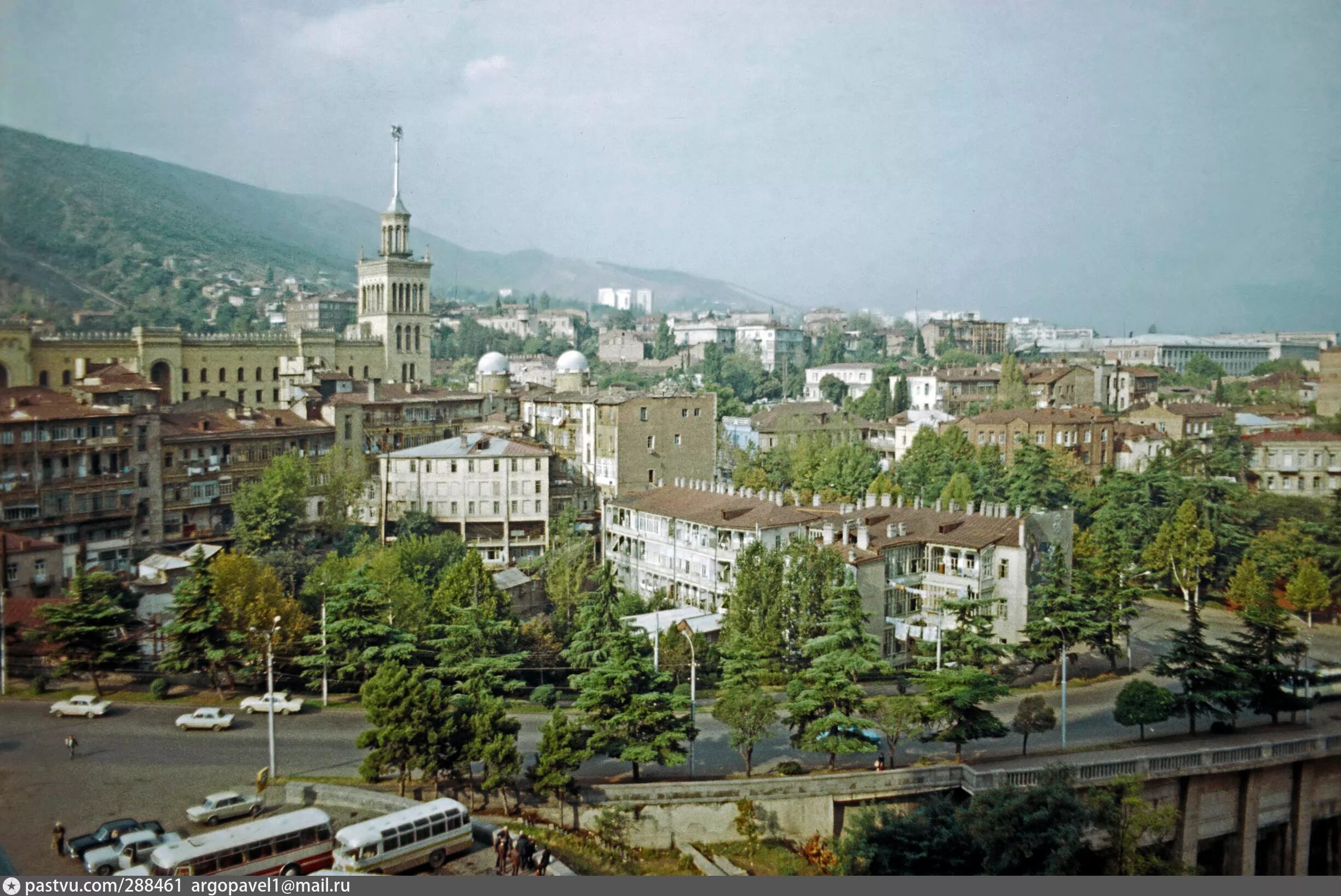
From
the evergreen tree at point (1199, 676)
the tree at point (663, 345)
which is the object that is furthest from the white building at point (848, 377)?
the evergreen tree at point (1199, 676)

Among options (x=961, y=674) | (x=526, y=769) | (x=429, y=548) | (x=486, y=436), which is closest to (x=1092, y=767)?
(x=961, y=674)

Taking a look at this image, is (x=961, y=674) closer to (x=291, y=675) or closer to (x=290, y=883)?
(x=290, y=883)

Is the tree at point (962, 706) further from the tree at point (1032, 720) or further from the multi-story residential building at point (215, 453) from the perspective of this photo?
the multi-story residential building at point (215, 453)

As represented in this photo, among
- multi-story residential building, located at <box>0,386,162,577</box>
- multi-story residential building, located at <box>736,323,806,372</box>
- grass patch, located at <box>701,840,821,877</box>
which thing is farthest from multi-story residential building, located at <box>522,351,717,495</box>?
multi-story residential building, located at <box>736,323,806,372</box>

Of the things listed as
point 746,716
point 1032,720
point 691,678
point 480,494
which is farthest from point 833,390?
point 746,716

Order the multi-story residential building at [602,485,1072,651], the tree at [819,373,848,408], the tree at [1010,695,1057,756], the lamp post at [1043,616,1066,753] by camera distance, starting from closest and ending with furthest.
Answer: the tree at [1010,695,1057,756]
the lamp post at [1043,616,1066,753]
the multi-story residential building at [602,485,1072,651]
the tree at [819,373,848,408]

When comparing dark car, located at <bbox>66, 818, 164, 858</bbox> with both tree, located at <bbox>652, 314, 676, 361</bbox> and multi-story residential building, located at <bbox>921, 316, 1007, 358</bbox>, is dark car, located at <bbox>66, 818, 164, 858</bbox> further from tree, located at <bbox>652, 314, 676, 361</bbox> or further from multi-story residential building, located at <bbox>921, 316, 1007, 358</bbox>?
multi-story residential building, located at <bbox>921, 316, 1007, 358</bbox>

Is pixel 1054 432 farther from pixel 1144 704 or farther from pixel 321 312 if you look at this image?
pixel 321 312
